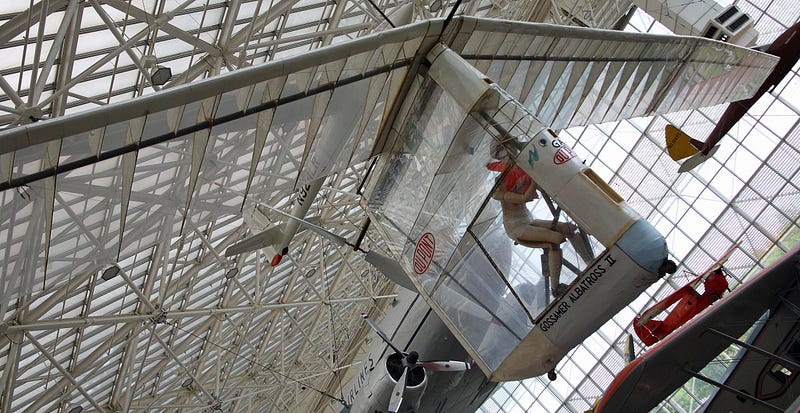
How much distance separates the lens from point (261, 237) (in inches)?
602

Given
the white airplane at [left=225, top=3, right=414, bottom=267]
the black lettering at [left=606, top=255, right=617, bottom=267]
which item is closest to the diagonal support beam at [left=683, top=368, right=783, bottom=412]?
the black lettering at [left=606, top=255, right=617, bottom=267]

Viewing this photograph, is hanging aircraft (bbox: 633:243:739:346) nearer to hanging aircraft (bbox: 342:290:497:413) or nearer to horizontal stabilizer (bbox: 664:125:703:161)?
horizontal stabilizer (bbox: 664:125:703:161)

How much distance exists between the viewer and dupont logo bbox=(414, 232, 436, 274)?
383 inches

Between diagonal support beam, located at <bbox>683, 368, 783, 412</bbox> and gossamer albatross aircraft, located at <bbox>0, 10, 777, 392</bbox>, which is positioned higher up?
gossamer albatross aircraft, located at <bbox>0, 10, 777, 392</bbox>

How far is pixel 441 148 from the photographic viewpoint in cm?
986

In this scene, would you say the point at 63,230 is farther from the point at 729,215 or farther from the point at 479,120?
the point at 729,215

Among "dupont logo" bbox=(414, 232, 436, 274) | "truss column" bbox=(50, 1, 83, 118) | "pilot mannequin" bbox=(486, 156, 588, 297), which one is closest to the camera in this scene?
"pilot mannequin" bbox=(486, 156, 588, 297)

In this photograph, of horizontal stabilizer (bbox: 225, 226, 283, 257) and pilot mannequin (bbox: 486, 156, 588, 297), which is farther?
horizontal stabilizer (bbox: 225, 226, 283, 257)

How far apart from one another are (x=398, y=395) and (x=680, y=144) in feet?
33.3

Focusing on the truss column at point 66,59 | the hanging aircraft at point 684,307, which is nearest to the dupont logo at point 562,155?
the hanging aircraft at point 684,307

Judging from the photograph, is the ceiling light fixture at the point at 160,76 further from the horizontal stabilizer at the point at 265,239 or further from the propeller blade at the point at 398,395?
the propeller blade at the point at 398,395

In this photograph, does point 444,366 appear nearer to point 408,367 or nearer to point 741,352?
point 408,367

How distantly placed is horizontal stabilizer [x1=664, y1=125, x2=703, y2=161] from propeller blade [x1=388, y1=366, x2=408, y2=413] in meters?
9.46

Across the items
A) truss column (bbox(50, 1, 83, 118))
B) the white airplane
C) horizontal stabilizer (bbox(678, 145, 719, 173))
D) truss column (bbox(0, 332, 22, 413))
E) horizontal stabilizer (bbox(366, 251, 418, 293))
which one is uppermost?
truss column (bbox(50, 1, 83, 118))
